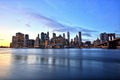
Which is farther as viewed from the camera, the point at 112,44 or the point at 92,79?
the point at 112,44

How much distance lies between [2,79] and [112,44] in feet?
388

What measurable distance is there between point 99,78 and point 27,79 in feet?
21.1

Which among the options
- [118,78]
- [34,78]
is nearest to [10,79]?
[34,78]

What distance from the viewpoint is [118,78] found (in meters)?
15.9

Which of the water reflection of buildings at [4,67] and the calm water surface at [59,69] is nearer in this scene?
the calm water surface at [59,69]

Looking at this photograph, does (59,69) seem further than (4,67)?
No

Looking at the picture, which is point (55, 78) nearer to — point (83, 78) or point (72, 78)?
point (72, 78)

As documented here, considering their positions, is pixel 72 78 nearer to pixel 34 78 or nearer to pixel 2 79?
pixel 34 78

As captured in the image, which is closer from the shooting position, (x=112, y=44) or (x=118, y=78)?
(x=118, y=78)

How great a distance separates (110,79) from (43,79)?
5877mm

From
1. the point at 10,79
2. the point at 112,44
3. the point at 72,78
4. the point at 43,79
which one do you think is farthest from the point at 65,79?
the point at 112,44

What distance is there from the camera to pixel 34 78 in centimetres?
→ 1577

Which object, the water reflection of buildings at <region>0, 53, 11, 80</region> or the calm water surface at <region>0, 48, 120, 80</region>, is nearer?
the calm water surface at <region>0, 48, 120, 80</region>

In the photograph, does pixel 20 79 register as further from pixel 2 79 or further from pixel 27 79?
pixel 2 79
